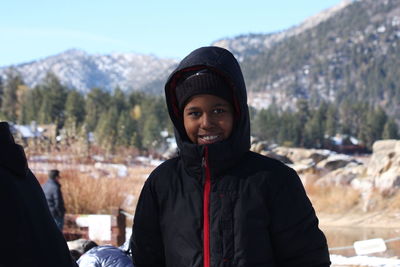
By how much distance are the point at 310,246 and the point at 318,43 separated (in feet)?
577

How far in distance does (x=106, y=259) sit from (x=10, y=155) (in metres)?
2.27

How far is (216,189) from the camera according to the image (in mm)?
1907

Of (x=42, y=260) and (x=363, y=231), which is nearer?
(x=42, y=260)

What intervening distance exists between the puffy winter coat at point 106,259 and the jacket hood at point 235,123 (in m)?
1.67

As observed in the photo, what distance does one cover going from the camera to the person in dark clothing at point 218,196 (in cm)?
186

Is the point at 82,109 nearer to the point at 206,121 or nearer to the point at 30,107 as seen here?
the point at 30,107

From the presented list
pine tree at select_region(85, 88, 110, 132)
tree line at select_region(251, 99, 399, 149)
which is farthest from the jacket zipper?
tree line at select_region(251, 99, 399, 149)

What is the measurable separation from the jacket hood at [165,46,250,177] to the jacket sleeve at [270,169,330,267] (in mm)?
172

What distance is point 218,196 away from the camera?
1896 mm

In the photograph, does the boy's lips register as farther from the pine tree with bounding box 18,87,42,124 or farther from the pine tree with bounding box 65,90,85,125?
the pine tree with bounding box 18,87,42,124

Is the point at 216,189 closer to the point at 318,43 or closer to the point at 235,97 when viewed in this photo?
the point at 235,97

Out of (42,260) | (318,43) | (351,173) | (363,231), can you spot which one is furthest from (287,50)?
(42,260)

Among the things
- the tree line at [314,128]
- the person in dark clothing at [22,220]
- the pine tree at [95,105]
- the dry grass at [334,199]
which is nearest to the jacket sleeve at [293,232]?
the person in dark clothing at [22,220]

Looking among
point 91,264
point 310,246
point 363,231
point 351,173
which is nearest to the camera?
point 310,246
